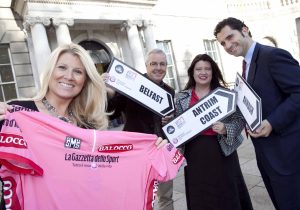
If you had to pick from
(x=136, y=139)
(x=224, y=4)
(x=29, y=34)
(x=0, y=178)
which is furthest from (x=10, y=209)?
(x=224, y=4)

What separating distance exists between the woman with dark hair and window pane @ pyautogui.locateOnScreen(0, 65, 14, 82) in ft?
27.1

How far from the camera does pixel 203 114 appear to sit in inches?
110

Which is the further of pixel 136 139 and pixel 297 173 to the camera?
pixel 297 173

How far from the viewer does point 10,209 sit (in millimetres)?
1516

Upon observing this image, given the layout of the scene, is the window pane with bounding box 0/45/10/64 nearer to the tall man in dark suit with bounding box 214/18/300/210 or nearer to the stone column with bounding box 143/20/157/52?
the stone column with bounding box 143/20/157/52

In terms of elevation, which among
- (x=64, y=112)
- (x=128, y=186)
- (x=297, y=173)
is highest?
(x=64, y=112)

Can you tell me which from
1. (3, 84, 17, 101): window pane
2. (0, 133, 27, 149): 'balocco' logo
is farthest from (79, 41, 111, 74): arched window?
(0, 133, 27, 149): 'balocco' logo

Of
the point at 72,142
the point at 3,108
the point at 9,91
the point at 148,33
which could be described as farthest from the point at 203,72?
the point at 148,33

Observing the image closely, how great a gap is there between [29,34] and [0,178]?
29.7 ft

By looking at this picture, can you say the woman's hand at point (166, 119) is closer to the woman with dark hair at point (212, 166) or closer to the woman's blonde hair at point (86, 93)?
the woman with dark hair at point (212, 166)

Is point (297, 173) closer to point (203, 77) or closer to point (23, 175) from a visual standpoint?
point (203, 77)

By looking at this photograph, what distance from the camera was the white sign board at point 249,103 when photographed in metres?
2.23

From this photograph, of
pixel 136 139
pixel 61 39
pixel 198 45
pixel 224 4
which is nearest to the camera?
pixel 136 139

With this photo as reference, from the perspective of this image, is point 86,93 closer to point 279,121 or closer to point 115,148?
point 115,148
